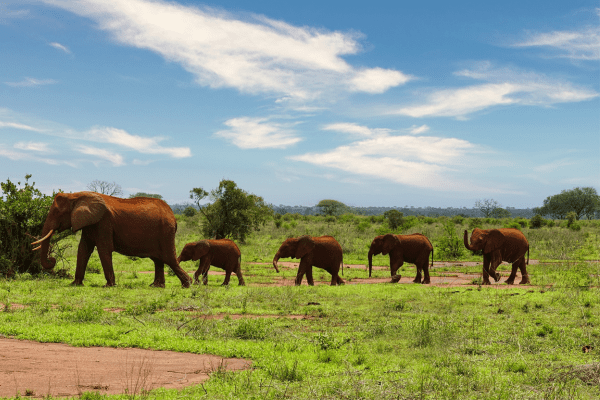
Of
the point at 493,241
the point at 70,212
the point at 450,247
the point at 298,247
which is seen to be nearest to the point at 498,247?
the point at 493,241

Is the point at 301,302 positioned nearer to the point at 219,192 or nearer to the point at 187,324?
the point at 187,324

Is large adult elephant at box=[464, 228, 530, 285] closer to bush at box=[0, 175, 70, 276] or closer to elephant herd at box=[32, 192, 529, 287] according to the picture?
elephant herd at box=[32, 192, 529, 287]

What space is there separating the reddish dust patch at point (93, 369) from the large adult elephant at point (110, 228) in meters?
6.53

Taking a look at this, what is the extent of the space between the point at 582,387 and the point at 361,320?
5.30m

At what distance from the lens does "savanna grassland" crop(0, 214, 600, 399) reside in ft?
22.5

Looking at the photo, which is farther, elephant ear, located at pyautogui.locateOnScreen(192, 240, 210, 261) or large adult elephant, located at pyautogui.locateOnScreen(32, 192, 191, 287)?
elephant ear, located at pyautogui.locateOnScreen(192, 240, 210, 261)

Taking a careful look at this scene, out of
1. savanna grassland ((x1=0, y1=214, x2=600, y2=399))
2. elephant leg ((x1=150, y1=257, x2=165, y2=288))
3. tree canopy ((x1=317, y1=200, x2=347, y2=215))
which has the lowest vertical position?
savanna grassland ((x1=0, y1=214, x2=600, y2=399))

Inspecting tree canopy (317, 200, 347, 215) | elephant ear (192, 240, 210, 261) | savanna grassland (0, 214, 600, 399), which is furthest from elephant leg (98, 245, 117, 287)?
tree canopy (317, 200, 347, 215)

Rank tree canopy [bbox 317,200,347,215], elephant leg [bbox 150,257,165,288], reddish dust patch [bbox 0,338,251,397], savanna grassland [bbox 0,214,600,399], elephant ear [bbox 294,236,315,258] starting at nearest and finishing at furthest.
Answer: reddish dust patch [bbox 0,338,251,397] < savanna grassland [bbox 0,214,600,399] < elephant leg [bbox 150,257,165,288] < elephant ear [bbox 294,236,315,258] < tree canopy [bbox 317,200,347,215]

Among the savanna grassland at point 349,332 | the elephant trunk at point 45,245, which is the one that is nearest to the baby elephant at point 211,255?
the savanna grassland at point 349,332

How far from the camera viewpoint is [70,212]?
1510 cm

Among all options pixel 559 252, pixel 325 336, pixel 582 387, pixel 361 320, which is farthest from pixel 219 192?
pixel 582 387

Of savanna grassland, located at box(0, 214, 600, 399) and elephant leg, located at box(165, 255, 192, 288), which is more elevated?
elephant leg, located at box(165, 255, 192, 288)

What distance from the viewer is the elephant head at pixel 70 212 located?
14.6 metres
